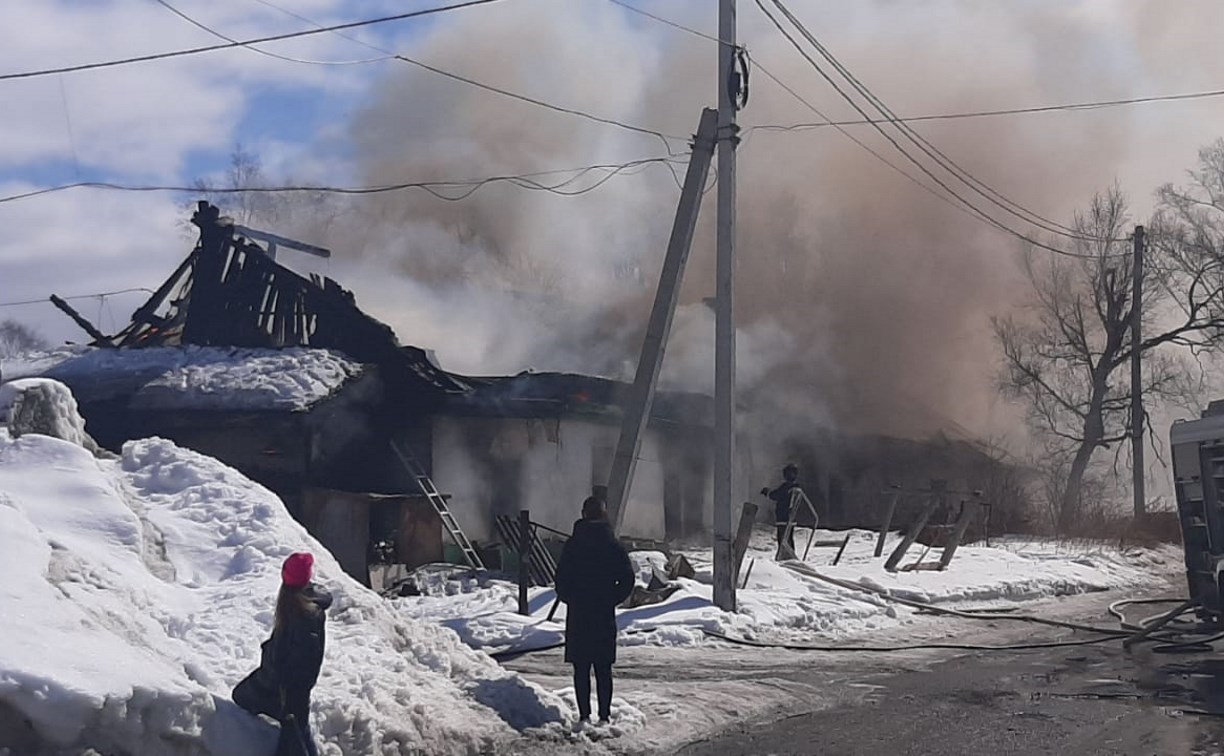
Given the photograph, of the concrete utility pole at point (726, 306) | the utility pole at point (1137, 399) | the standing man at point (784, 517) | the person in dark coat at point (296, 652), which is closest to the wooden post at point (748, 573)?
the concrete utility pole at point (726, 306)

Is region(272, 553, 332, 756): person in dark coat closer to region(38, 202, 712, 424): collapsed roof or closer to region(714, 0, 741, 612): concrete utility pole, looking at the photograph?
region(714, 0, 741, 612): concrete utility pole

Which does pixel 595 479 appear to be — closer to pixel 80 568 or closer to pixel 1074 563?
pixel 1074 563

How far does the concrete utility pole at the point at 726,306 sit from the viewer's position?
15.7 meters

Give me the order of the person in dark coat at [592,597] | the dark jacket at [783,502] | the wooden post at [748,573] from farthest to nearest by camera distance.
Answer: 1. the dark jacket at [783,502]
2. the wooden post at [748,573]
3. the person in dark coat at [592,597]

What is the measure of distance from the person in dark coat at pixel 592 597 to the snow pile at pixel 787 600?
423cm

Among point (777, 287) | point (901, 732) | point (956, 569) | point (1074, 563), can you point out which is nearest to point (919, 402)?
point (777, 287)

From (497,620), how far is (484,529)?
9.78 meters

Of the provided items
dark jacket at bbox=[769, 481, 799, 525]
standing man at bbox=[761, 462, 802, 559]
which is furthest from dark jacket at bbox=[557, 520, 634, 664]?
dark jacket at bbox=[769, 481, 799, 525]

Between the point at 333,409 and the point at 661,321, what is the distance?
30.5 feet

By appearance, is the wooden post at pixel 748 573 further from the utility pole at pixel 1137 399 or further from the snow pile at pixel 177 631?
the utility pole at pixel 1137 399

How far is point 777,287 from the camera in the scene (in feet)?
119

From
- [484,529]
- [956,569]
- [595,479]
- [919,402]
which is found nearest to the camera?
[956,569]

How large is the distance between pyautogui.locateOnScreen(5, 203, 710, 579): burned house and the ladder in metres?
0.08

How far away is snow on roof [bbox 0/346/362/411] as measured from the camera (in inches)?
899
